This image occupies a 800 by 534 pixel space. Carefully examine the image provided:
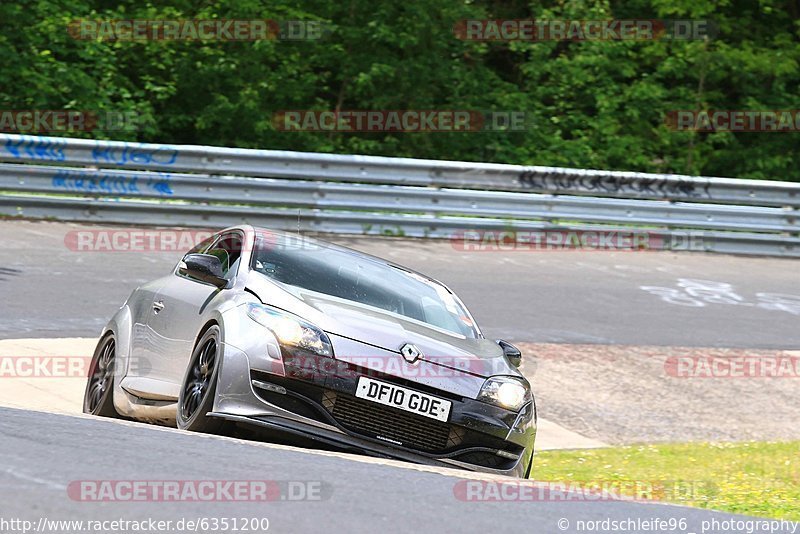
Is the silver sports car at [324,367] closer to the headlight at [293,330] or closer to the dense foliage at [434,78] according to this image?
the headlight at [293,330]

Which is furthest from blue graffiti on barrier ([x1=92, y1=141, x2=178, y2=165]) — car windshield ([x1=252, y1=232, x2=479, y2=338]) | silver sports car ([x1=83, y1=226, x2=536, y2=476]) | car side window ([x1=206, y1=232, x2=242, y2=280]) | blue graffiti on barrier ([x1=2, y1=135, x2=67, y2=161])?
silver sports car ([x1=83, y1=226, x2=536, y2=476])

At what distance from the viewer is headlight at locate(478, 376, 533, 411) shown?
6.86 meters

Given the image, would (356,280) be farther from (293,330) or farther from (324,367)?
(324,367)

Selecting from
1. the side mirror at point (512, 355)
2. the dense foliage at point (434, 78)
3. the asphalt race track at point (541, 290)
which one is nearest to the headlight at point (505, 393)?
the side mirror at point (512, 355)

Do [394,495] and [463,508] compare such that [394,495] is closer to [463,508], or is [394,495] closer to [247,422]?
[463,508]

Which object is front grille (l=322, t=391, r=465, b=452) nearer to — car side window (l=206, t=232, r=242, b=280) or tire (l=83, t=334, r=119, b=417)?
car side window (l=206, t=232, r=242, b=280)

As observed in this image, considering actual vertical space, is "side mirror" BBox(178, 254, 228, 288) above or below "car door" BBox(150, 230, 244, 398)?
above

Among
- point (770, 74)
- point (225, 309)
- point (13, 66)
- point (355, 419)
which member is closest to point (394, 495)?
point (355, 419)

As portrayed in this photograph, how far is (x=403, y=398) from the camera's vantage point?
661 centimetres

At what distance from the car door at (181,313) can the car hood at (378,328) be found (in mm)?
353

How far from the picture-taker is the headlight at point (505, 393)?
6.86 m

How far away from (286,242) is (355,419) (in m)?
1.77

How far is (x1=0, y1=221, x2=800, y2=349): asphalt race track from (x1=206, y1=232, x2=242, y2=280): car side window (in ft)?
9.95

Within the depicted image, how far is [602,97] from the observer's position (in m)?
24.4
